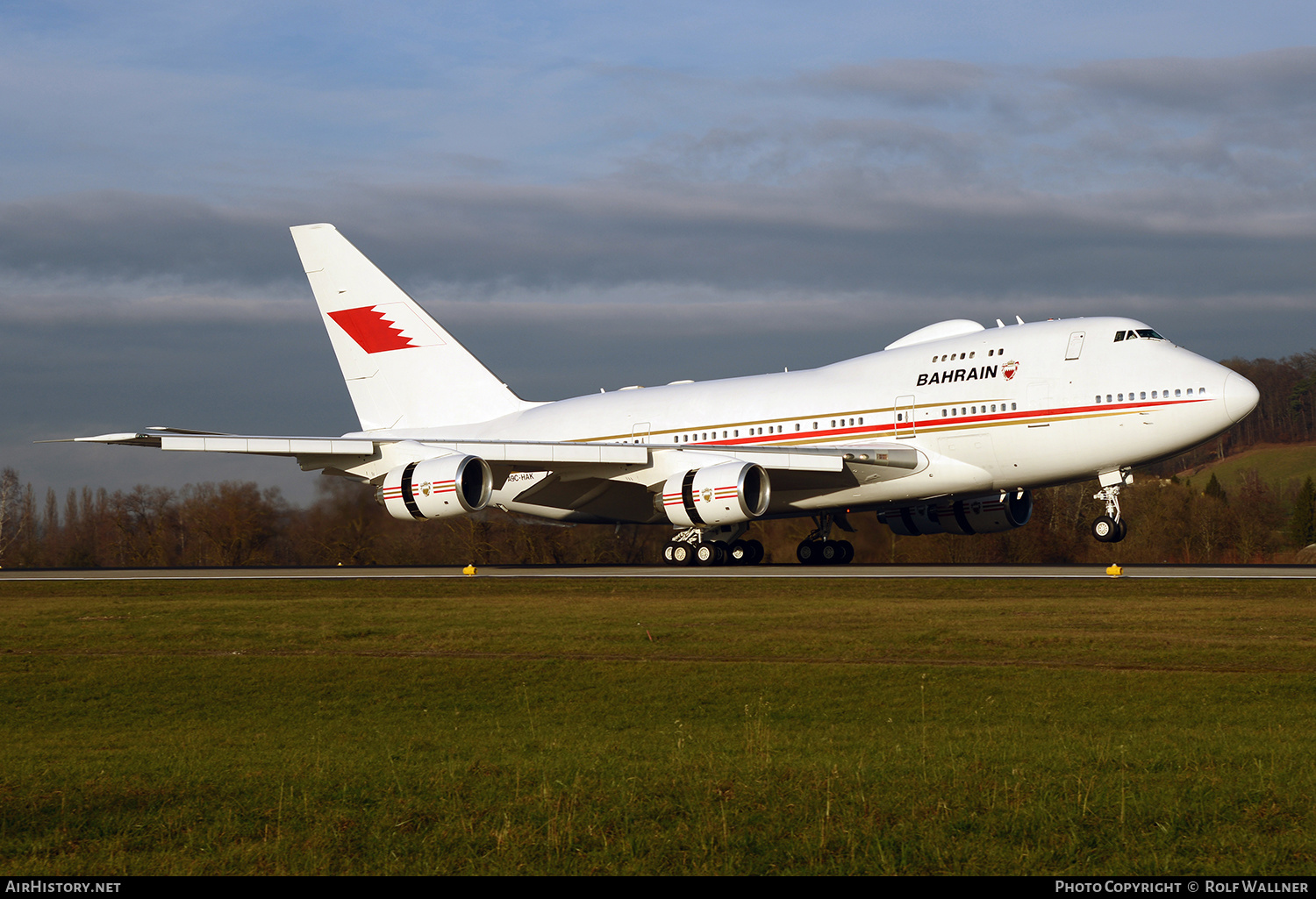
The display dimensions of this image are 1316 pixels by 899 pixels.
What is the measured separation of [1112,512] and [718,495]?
1014cm

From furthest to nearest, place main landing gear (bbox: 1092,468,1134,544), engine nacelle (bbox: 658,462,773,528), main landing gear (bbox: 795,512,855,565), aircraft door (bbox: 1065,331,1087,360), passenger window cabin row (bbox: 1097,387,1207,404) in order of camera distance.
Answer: main landing gear (bbox: 795,512,855,565), engine nacelle (bbox: 658,462,773,528), aircraft door (bbox: 1065,331,1087,360), main landing gear (bbox: 1092,468,1134,544), passenger window cabin row (bbox: 1097,387,1207,404)

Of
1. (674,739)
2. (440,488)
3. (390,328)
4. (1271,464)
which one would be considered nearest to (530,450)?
(440,488)

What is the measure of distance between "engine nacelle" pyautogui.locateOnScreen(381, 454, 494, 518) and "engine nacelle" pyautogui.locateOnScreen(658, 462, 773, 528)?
17.1 ft

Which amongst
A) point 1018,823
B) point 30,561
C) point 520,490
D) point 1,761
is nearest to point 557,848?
point 1018,823

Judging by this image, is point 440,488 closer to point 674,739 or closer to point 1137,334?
point 1137,334

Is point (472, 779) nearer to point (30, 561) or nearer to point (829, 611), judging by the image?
point (829, 611)

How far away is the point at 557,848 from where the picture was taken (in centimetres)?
708

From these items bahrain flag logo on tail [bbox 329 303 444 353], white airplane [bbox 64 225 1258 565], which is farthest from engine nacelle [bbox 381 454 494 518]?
bahrain flag logo on tail [bbox 329 303 444 353]

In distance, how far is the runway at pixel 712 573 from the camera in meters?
28.2

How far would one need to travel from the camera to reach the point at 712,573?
3117 cm

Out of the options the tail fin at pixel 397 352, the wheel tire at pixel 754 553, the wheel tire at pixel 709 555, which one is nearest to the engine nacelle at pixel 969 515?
the wheel tire at pixel 754 553

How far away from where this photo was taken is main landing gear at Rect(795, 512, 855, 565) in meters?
37.9

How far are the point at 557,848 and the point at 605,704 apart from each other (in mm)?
5920

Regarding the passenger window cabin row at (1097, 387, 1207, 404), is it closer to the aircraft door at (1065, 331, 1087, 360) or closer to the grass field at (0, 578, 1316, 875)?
the aircraft door at (1065, 331, 1087, 360)
